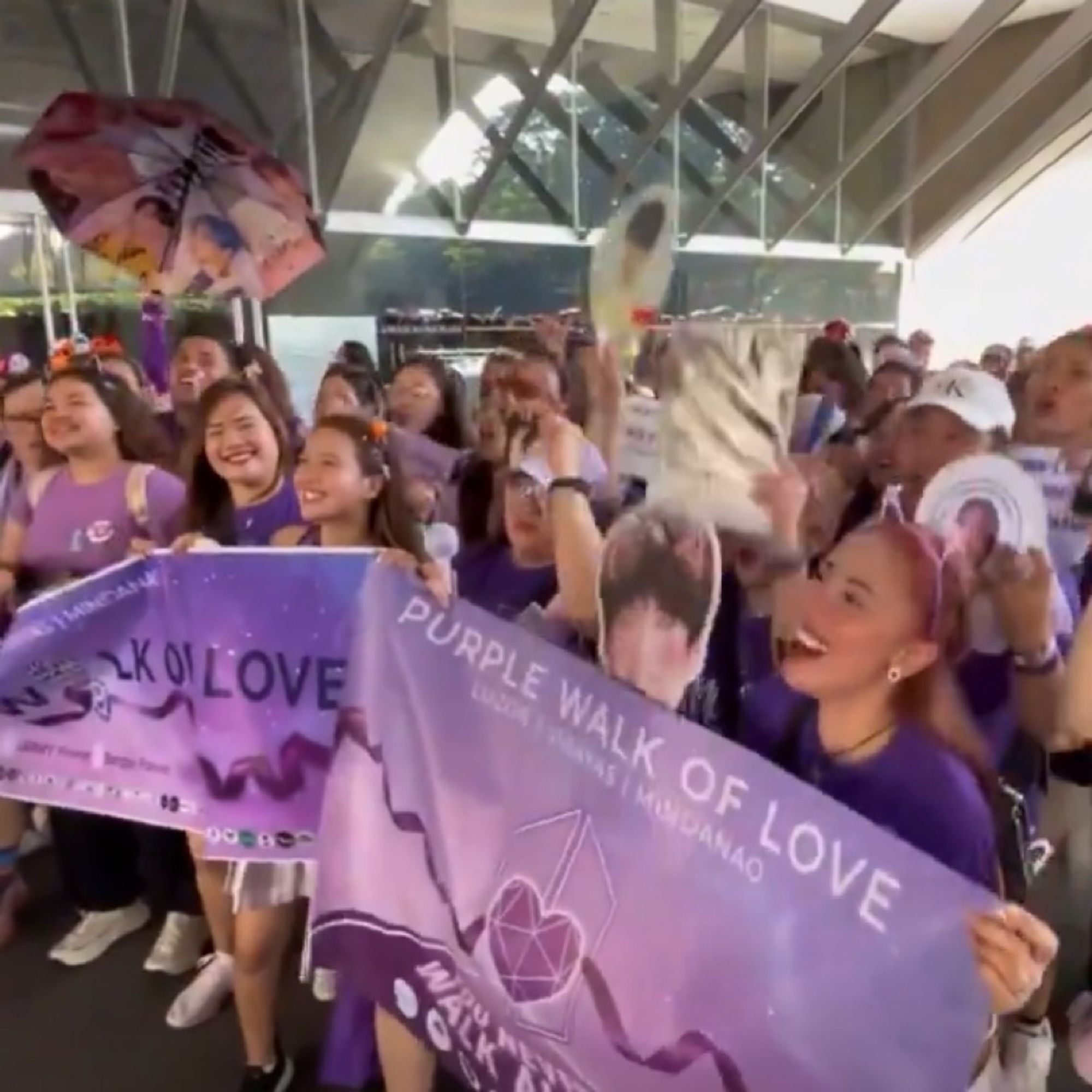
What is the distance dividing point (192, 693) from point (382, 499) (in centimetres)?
47

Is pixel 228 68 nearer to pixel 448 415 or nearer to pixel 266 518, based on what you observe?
pixel 448 415

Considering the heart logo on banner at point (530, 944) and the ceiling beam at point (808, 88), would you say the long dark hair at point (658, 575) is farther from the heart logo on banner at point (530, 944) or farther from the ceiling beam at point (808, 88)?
the ceiling beam at point (808, 88)

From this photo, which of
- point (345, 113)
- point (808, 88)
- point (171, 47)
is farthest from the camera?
point (808, 88)

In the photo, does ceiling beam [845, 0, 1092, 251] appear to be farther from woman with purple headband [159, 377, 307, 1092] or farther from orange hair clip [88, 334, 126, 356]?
woman with purple headband [159, 377, 307, 1092]

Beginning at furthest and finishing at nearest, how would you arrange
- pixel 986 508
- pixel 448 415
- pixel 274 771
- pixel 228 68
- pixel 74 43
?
pixel 228 68 → pixel 74 43 → pixel 448 415 → pixel 274 771 → pixel 986 508

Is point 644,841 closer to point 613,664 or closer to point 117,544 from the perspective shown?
point 613,664

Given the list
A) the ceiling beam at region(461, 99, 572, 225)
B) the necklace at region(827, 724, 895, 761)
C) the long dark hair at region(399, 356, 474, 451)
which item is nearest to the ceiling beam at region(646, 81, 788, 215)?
the ceiling beam at region(461, 99, 572, 225)

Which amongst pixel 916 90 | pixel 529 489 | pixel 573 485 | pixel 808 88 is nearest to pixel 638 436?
pixel 573 485

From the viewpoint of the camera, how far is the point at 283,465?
2338 mm

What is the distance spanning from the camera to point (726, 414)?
146cm

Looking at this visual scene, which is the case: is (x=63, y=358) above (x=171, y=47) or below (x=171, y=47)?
below

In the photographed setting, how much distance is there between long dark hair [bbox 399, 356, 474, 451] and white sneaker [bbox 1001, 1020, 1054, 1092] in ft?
5.90

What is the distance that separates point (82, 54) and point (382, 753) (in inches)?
202

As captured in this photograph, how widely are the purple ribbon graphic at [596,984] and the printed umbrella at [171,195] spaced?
2.37m
